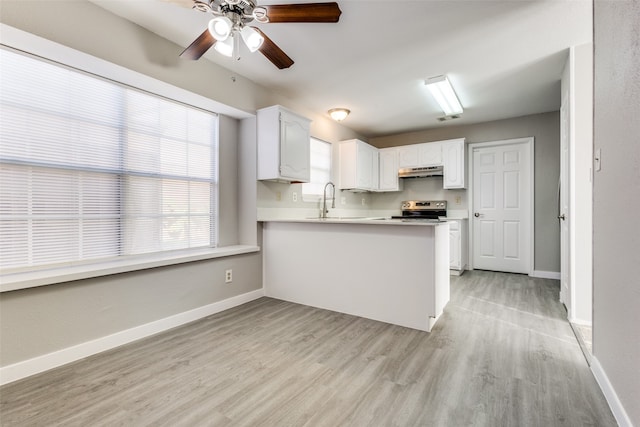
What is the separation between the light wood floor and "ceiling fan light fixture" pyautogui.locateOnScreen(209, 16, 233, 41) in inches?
82.4

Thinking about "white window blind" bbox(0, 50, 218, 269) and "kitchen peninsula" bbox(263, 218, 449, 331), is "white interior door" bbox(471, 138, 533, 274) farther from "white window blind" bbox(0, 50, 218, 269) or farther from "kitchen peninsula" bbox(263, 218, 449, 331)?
"white window blind" bbox(0, 50, 218, 269)

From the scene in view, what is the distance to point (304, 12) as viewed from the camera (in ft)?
5.42

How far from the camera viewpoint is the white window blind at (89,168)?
76.5 inches

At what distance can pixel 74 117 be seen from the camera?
220 cm

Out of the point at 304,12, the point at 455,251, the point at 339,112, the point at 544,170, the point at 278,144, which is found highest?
the point at 339,112

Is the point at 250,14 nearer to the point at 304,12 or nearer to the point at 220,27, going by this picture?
the point at 220,27

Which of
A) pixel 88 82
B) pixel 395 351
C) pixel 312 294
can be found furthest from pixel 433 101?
pixel 88 82

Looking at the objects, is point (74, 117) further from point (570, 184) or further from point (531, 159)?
point (531, 159)

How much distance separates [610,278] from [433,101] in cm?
304

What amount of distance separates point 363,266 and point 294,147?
163 centimetres

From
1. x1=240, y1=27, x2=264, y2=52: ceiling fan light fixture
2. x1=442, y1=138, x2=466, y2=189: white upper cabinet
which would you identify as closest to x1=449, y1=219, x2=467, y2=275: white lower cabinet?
x1=442, y1=138, x2=466, y2=189: white upper cabinet

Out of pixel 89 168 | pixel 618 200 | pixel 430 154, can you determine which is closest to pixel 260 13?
pixel 89 168

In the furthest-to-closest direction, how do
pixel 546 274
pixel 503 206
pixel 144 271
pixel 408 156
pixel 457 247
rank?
1. pixel 408 156
2. pixel 503 206
3. pixel 457 247
4. pixel 546 274
5. pixel 144 271

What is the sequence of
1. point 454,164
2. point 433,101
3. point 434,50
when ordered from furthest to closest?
point 454,164 < point 433,101 < point 434,50
